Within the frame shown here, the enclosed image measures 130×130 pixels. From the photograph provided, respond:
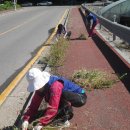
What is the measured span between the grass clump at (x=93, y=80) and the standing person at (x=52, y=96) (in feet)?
7.63

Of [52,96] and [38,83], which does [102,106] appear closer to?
[52,96]

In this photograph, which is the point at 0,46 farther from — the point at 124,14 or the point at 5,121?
the point at 124,14

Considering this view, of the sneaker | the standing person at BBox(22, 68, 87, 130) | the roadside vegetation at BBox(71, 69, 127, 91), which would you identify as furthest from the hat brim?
the roadside vegetation at BBox(71, 69, 127, 91)

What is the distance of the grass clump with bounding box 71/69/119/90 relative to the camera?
863cm

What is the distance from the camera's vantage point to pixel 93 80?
28.8 ft

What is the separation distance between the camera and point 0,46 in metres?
17.0

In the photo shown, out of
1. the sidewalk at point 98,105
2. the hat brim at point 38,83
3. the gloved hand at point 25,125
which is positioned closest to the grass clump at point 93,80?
the sidewalk at point 98,105

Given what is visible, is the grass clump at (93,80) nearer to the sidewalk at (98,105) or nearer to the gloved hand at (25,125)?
the sidewalk at (98,105)

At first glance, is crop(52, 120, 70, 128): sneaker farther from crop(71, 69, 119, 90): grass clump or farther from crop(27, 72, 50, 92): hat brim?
crop(71, 69, 119, 90): grass clump

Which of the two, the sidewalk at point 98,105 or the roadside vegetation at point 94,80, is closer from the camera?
the sidewalk at point 98,105

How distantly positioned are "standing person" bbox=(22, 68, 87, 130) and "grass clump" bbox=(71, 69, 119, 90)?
2325mm

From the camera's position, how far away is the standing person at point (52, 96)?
556 centimetres

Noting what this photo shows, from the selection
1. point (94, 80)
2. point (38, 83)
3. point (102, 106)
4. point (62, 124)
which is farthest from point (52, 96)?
point (94, 80)

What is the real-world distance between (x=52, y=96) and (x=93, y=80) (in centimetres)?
324
